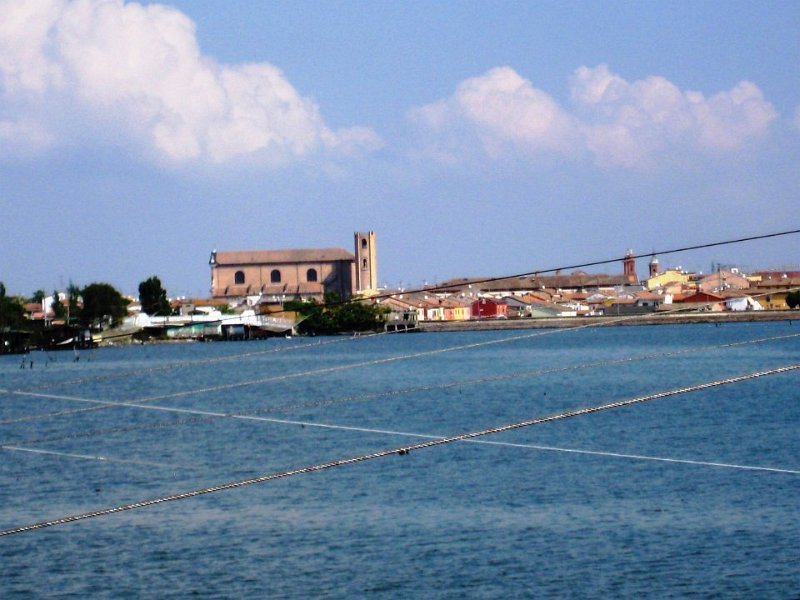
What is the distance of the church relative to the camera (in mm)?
180250

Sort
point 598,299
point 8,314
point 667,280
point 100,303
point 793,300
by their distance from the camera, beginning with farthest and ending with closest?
point 667,280, point 598,299, point 793,300, point 100,303, point 8,314

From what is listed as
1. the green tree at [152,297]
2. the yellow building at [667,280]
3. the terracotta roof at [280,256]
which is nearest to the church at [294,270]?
the terracotta roof at [280,256]

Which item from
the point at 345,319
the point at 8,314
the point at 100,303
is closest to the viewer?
the point at 8,314

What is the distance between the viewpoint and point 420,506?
21141 millimetres

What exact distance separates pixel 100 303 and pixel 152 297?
52.0 ft

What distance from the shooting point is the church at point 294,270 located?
180 meters

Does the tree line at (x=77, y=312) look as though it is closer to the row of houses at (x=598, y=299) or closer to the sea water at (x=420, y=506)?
the row of houses at (x=598, y=299)

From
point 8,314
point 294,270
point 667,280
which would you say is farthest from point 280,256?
point 8,314

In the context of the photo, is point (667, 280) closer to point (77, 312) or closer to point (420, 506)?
point (77, 312)

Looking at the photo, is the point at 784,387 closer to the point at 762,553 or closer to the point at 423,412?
the point at 423,412

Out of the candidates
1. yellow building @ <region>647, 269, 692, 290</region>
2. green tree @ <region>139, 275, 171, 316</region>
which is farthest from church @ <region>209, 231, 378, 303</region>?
green tree @ <region>139, 275, 171, 316</region>

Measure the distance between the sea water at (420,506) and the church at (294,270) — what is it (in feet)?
454

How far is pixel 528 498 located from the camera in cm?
2156

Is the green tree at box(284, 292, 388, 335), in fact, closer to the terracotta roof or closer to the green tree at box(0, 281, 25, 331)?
the green tree at box(0, 281, 25, 331)
